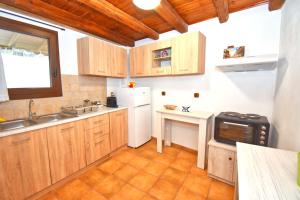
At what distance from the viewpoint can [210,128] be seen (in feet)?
7.36

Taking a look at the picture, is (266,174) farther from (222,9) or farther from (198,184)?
(222,9)

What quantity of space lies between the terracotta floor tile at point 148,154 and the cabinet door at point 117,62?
172 centimetres

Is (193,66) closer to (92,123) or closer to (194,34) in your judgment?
(194,34)

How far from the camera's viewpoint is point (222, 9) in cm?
175

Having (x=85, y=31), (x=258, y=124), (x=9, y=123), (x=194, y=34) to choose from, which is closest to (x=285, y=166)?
(x=258, y=124)

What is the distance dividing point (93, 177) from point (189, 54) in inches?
96.4

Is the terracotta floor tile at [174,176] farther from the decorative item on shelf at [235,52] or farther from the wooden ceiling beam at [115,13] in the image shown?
the wooden ceiling beam at [115,13]

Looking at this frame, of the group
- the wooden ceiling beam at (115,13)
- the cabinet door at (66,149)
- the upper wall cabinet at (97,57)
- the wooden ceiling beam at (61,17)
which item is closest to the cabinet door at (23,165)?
the cabinet door at (66,149)

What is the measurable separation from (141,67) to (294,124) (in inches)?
93.7

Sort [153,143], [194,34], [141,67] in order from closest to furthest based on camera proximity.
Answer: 1. [194,34]
2. [141,67]
3. [153,143]

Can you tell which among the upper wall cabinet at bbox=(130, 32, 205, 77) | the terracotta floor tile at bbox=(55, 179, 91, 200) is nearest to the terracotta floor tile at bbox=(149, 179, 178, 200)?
the terracotta floor tile at bbox=(55, 179, 91, 200)

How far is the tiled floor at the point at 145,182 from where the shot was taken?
1598 millimetres

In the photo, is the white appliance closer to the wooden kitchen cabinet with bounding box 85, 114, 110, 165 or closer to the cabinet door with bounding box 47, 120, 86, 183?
the wooden kitchen cabinet with bounding box 85, 114, 110, 165

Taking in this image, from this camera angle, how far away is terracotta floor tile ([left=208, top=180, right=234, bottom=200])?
1563 mm
